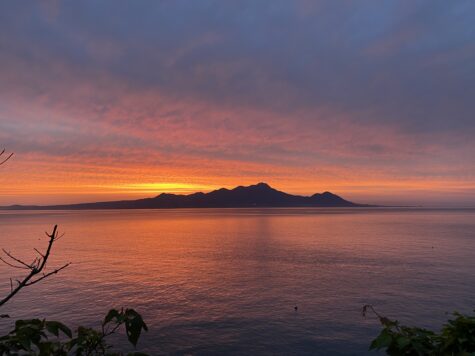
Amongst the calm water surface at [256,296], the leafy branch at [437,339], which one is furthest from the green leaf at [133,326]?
the calm water surface at [256,296]

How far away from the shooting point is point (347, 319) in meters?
40.5

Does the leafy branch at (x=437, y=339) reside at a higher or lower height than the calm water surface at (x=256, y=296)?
higher

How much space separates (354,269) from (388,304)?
2468cm

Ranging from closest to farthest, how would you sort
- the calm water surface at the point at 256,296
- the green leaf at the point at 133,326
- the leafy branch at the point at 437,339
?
the green leaf at the point at 133,326
the leafy branch at the point at 437,339
the calm water surface at the point at 256,296

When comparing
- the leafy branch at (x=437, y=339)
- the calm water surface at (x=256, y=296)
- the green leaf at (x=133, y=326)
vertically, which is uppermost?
the green leaf at (x=133, y=326)

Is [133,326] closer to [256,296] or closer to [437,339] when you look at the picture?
[437,339]

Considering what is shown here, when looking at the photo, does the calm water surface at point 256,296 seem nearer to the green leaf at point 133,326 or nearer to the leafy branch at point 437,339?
the leafy branch at point 437,339

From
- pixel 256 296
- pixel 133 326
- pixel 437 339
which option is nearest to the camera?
pixel 133 326

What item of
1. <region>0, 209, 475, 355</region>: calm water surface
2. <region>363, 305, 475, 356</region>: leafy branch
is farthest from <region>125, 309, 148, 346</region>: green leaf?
<region>0, 209, 475, 355</region>: calm water surface

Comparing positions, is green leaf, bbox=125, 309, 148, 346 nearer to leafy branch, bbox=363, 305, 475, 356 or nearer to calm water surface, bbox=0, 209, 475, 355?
leafy branch, bbox=363, 305, 475, 356

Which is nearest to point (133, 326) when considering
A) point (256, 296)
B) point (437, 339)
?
point (437, 339)

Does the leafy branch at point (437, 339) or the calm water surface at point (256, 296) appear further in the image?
the calm water surface at point (256, 296)

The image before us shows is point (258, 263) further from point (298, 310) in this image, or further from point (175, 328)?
point (175, 328)

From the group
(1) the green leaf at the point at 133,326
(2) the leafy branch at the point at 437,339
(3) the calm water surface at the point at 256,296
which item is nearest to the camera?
(1) the green leaf at the point at 133,326
